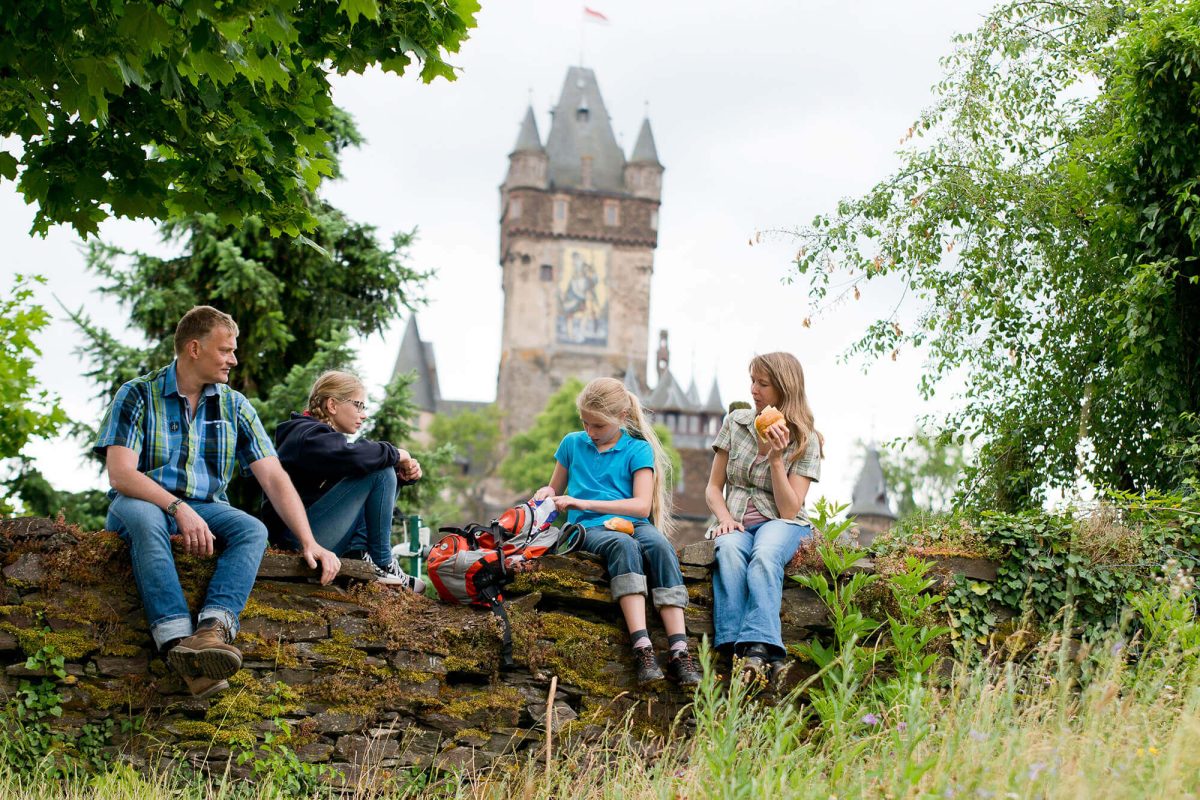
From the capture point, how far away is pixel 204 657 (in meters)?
5.33

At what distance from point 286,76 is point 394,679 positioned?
8.58 feet

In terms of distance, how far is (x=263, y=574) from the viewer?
5.97 metres

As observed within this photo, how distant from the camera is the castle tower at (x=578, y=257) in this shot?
87125 mm

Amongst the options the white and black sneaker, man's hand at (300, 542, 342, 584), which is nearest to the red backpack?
the white and black sneaker

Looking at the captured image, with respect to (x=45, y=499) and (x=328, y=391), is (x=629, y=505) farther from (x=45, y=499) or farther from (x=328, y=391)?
Answer: (x=45, y=499)

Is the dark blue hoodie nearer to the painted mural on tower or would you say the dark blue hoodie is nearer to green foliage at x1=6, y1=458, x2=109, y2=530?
green foliage at x1=6, y1=458, x2=109, y2=530

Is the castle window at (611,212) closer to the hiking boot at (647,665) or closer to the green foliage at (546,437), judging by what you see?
the green foliage at (546,437)

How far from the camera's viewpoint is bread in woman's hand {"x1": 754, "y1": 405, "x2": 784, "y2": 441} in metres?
6.41

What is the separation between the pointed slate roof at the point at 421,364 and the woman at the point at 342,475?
78116mm

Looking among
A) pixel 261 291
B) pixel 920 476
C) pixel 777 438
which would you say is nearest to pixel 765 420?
pixel 777 438

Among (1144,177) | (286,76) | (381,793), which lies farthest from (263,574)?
(1144,177)

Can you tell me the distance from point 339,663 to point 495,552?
0.83 m

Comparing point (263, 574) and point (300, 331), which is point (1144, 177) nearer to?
point (263, 574)

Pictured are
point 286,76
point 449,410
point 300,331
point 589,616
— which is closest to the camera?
point 286,76
